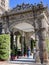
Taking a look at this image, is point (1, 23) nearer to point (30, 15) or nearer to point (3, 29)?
point (3, 29)

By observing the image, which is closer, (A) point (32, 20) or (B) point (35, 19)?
(B) point (35, 19)

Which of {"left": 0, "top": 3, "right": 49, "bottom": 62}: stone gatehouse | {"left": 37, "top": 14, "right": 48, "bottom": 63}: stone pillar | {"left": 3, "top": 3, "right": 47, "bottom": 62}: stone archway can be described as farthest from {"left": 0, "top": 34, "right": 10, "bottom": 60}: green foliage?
{"left": 37, "top": 14, "right": 48, "bottom": 63}: stone pillar

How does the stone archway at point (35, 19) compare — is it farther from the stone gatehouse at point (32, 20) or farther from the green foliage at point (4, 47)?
the green foliage at point (4, 47)

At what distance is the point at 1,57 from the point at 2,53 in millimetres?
348

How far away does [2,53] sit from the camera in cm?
1415

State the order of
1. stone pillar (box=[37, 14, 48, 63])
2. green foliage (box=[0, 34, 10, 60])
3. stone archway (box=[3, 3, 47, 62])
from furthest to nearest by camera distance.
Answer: green foliage (box=[0, 34, 10, 60])
stone archway (box=[3, 3, 47, 62])
stone pillar (box=[37, 14, 48, 63])

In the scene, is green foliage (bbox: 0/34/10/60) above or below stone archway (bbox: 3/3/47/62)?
below

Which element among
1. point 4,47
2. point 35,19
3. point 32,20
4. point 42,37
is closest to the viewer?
point 42,37

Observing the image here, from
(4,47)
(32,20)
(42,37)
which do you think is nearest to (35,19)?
(32,20)

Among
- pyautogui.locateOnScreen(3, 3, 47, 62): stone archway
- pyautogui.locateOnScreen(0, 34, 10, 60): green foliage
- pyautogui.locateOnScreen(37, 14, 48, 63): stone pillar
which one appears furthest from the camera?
pyautogui.locateOnScreen(0, 34, 10, 60): green foliage

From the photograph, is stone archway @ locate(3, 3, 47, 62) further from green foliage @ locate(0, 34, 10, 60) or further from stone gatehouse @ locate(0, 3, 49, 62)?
green foliage @ locate(0, 34, 10, 60)

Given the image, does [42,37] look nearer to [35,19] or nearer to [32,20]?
[35,19]

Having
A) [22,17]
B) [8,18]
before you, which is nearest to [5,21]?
[8,18]

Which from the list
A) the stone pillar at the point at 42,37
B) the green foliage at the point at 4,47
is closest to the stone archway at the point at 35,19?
the stone pillar at the point at 42,37
